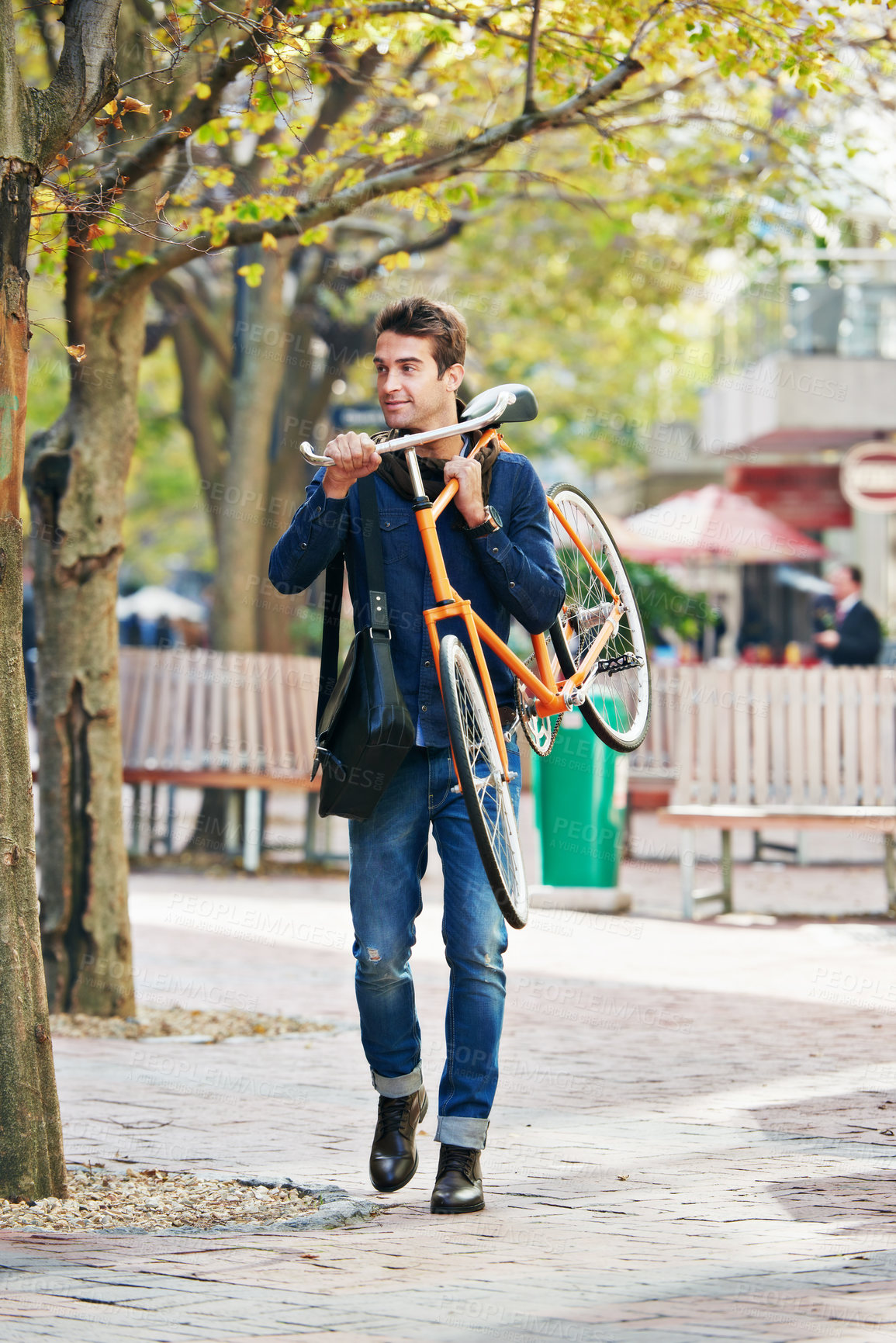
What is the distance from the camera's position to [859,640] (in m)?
16.4

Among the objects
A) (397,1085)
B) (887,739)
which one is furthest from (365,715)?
(887,739)

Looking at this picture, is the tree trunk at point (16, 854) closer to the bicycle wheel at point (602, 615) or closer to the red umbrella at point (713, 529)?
the bicycle wheel at point (602, 615)

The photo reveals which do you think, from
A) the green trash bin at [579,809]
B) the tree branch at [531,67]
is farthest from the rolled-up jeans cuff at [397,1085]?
the green trash bin at [579,809]

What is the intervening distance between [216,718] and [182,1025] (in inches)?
224

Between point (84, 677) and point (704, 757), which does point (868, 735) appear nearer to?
point (704, 757)

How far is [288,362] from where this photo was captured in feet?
52.9

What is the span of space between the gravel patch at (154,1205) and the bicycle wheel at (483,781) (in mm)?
947

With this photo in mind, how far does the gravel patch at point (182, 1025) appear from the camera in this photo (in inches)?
291

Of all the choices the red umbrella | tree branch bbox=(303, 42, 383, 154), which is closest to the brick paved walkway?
tree branch bbox=(303, 42, 383, 154)

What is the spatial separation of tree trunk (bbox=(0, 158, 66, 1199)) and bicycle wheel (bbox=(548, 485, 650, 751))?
1716mm

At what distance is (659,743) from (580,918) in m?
3.10

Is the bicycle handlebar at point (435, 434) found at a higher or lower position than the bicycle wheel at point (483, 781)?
higher

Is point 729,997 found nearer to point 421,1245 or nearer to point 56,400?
point 421,1245

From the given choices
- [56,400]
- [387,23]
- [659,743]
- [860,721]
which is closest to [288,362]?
[659,743]
